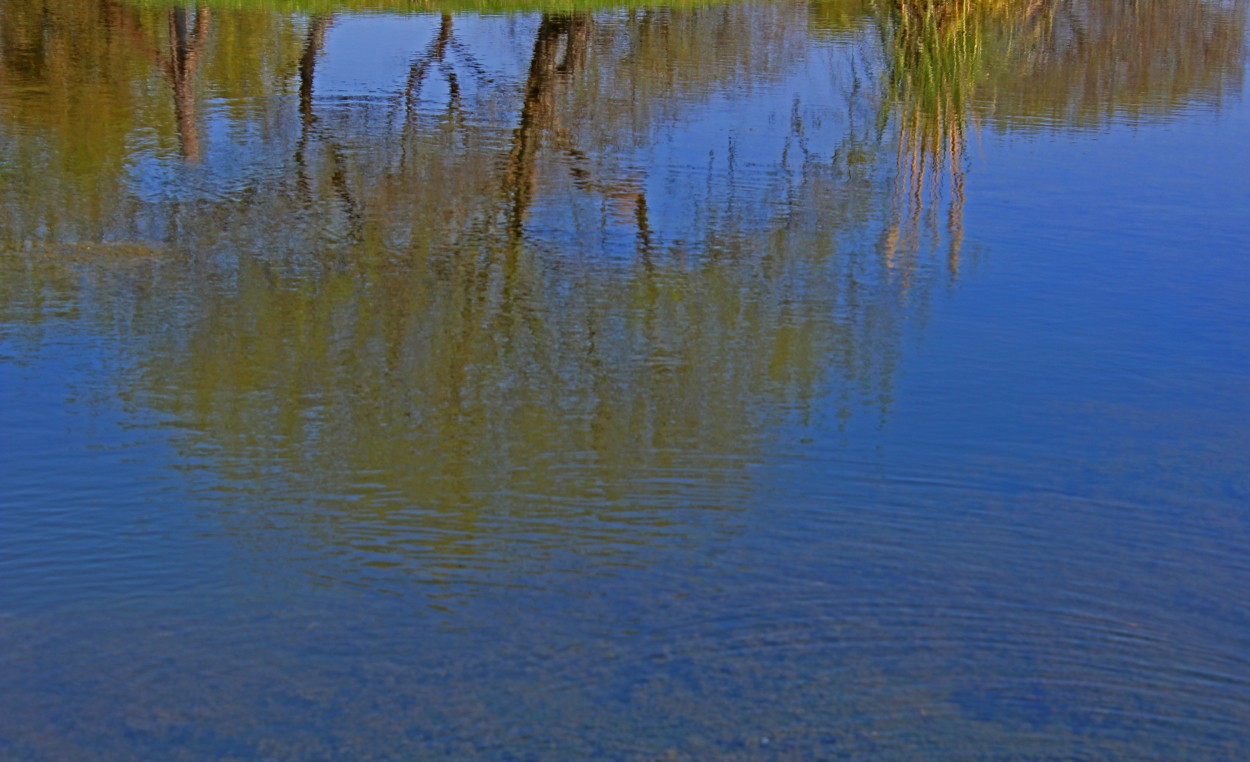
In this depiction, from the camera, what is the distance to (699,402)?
488cm

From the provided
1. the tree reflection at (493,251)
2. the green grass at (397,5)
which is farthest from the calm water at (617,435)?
the green grass at (397,5)

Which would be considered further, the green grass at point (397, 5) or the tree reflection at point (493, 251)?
the green grass at point (397, 5)

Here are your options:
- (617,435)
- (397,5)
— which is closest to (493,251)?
(617,435)

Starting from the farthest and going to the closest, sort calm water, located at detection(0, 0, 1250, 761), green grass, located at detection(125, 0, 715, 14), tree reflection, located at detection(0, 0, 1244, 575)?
green grass, located at detection(125, 0, 715, 14), tree reflection, located at detection(0, 0, 1244, 575), calm water, located at detection(0, 0, 1250, 761)

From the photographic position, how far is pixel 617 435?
15.1 feet

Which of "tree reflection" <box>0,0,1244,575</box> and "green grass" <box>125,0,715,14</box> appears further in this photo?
"green grass" <box>125,0,715,14</box>

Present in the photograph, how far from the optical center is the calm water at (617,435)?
3.27m

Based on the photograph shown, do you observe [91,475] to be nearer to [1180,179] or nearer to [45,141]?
[45,141]

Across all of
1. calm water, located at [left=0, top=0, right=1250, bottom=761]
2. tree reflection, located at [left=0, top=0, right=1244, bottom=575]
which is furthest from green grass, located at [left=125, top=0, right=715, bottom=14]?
calm water, located at [left=0, top=0, right=1250, bottom=761]

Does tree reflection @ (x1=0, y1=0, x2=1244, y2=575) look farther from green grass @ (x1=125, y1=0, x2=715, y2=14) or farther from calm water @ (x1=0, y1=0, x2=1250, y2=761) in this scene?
green grass @ (x1=125, y1=0, x2=715, y2=14)

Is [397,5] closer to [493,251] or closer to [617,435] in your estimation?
[493,251]

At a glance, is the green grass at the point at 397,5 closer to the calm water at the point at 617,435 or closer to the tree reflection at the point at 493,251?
the tree reflection at the point at 493,251

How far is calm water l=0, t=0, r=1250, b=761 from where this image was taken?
327cm

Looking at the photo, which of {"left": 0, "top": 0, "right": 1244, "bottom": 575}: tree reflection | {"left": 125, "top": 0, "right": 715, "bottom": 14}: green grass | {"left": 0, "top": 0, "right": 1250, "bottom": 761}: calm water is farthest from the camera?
{"left": 125, "top": 0, "right": 715, "bottom": 14}: green grass
